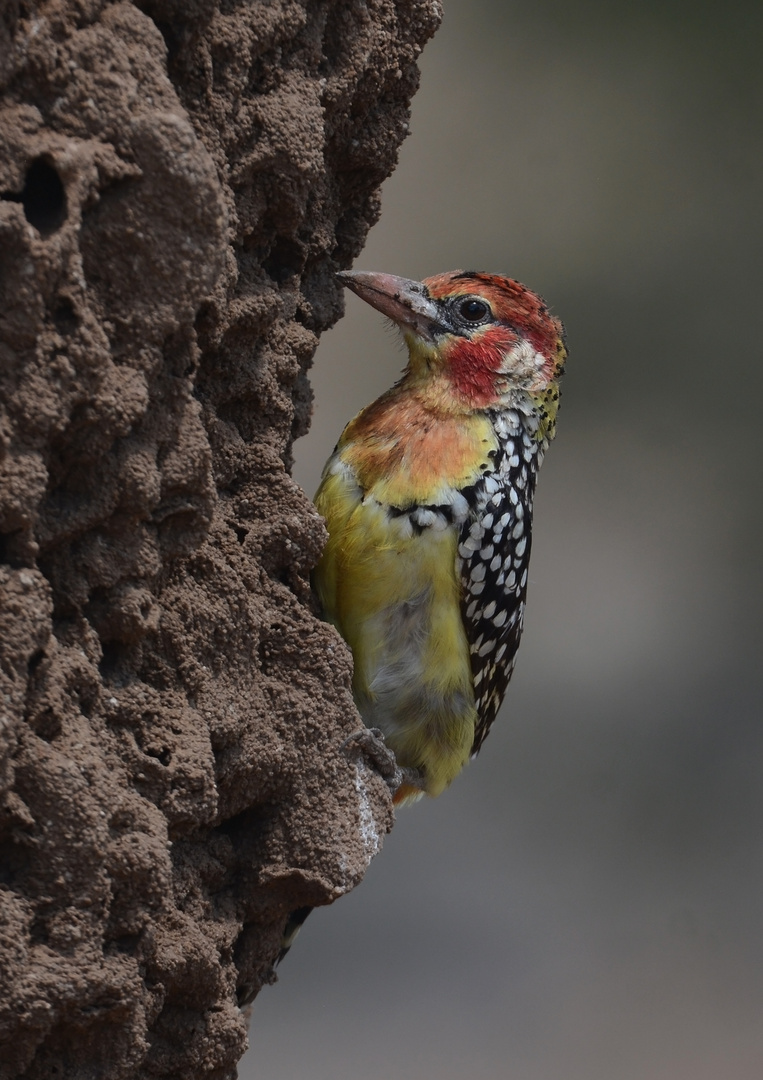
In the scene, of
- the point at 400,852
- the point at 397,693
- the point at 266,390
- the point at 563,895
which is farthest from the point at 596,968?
the point at 266,390

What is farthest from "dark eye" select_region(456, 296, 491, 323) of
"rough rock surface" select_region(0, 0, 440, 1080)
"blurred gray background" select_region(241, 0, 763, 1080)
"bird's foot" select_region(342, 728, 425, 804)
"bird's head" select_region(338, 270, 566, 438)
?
"blurred gray background" select_region(241, 0, 763, 1080)

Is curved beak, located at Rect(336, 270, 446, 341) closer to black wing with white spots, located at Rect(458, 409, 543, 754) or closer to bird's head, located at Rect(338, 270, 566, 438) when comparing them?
bird's head, located at Rect(338, 270, 566, 438)

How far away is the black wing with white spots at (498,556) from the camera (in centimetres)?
274

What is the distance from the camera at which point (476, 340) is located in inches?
115

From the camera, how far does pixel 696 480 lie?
320 inches

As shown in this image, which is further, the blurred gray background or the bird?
the blurred gray background

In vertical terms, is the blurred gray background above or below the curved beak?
above

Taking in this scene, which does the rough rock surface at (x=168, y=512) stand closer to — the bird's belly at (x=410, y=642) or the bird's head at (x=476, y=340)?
the bird's belly at (x=410, y=642)

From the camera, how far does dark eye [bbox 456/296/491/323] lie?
296 centimetres

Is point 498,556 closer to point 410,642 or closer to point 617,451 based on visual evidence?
point 410,642

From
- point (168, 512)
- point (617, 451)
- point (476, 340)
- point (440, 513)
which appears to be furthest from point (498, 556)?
point (617, 451)

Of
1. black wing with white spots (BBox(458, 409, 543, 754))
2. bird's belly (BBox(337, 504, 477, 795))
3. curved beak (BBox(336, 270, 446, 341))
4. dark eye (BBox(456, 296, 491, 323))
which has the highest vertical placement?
dark eye (BBox(456, 296, 491, 323))

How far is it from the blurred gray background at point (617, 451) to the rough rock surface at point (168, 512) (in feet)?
14.1

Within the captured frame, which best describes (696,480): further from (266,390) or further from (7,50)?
(7,50)
